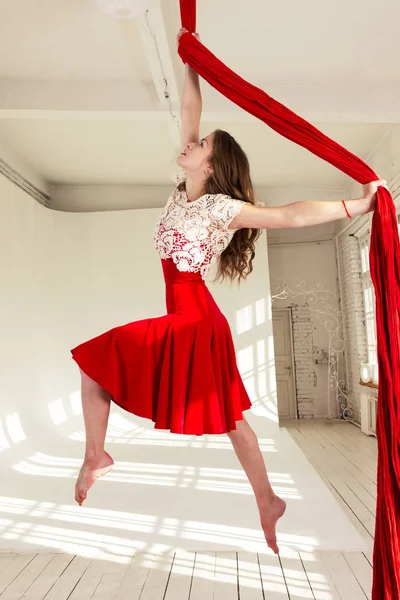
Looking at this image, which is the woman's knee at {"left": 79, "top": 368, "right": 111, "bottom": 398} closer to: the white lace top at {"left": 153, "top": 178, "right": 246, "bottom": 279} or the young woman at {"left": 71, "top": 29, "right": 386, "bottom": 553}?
the young woman at {"left": 71, "top": 29, "right": 386, "bottom": 553}

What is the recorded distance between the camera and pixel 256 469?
210 cm

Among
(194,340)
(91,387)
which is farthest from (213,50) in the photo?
(91,387)

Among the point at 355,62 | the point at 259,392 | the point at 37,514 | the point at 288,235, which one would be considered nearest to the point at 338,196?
the point at 288,235

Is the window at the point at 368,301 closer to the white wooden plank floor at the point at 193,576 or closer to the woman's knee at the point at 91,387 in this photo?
the white wooden plank floor at the point at 193,576

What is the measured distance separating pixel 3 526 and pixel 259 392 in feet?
16.1

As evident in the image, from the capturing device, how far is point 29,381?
278 inches

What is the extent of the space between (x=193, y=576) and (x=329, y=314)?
22.4ft

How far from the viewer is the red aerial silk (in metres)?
1.83

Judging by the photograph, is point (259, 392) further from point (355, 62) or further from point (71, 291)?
point (355, 62)

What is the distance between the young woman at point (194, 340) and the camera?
6.44 feet

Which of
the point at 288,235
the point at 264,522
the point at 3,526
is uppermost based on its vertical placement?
the point at 288,235

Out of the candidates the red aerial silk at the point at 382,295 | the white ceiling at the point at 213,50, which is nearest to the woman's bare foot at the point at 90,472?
the red aerial silk at the point at 382,295

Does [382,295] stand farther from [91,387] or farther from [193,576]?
[193,576]

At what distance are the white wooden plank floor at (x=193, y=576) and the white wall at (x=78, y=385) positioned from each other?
0.64 feet
